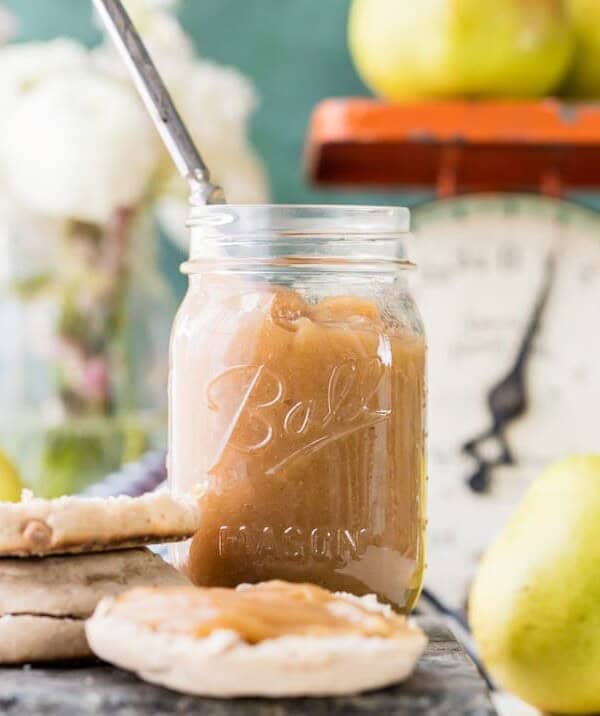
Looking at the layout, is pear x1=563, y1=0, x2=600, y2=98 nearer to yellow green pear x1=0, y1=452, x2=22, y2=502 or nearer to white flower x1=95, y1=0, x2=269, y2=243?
white flower x1=95, y1=0, x2=269, y2=243

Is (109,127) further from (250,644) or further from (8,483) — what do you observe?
(250,644)

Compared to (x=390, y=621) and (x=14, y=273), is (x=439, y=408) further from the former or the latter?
(x=390, y=621)

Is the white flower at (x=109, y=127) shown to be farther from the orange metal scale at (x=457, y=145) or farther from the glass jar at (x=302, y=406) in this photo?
the glass jar at (x=302, y=406)

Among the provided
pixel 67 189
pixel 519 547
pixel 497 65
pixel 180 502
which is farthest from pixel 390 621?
pixel 67 189

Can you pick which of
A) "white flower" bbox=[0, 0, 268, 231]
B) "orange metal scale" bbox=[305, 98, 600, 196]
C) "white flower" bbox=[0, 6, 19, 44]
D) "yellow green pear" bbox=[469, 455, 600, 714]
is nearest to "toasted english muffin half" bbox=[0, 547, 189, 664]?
"yellow green pear" bbox=[469, 455, 600, 714]

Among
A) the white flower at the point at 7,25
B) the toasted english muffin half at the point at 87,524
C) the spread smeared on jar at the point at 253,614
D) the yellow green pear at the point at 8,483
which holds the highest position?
the white flower at the point at 7,25

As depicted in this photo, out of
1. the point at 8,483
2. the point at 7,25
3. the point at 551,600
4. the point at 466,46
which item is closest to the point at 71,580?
the point at 8,483

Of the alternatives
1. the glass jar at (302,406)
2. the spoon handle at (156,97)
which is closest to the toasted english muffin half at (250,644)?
the glass jar at (302,406)
